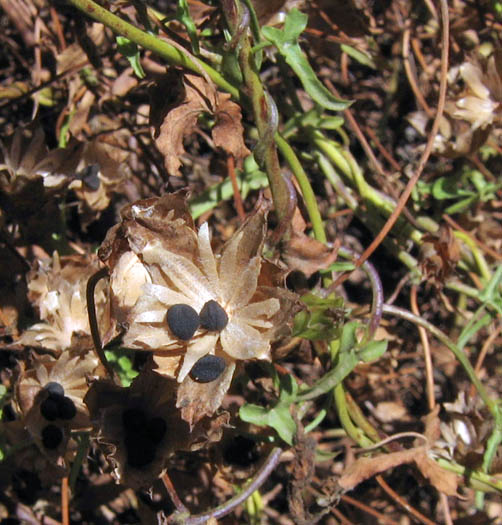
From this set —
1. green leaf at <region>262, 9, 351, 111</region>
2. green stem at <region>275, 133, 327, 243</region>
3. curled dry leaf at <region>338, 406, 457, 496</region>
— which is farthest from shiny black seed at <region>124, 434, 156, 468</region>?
green leaf at <region>262, 9, 351, 111</region>

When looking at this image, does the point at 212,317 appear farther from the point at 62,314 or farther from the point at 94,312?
the point at 62,314

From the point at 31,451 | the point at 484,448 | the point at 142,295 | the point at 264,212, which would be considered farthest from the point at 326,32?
the point at 31,451

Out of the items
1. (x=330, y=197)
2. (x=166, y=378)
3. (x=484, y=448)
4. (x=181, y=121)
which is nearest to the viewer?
(x=166, y=378)

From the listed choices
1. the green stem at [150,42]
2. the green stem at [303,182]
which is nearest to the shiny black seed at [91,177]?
the green stem at [150,42]

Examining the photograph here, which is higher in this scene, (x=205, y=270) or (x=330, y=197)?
(x=205, y=270)

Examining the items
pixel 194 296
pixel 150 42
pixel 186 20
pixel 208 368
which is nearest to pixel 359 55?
pixel 186 20

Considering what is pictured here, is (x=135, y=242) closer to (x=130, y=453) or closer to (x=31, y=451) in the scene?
(x=130, y=453)
